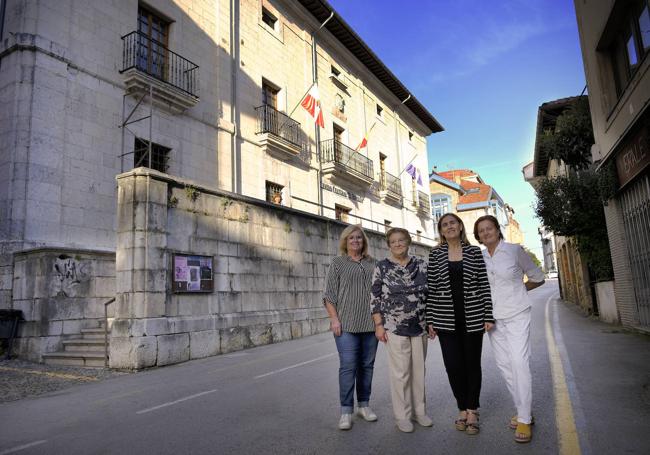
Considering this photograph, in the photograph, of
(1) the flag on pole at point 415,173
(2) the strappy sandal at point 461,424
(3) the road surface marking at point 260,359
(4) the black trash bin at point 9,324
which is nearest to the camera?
(2) the strappy sandal at point 461,424

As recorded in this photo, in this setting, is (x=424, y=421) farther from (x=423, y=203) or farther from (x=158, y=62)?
(x=423, y=203)

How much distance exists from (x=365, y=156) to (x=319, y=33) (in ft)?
20.9

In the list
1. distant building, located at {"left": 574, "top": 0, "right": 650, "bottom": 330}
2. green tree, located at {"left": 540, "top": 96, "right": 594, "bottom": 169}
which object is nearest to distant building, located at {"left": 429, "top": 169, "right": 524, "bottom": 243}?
green tree, located at {"left": 540, "top": 96, "right": 594, "bottom": 169}

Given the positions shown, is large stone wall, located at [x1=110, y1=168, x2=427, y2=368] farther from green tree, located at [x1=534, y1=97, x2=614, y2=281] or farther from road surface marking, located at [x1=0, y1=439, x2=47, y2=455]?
green tree, located at [x1=534, y1=97, x2=614, y2=281]

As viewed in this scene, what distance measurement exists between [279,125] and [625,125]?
12.0m

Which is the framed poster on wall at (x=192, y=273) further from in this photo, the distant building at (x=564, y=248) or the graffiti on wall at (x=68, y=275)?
the distant building at (x=564, y=248)

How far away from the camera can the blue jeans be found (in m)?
4.23

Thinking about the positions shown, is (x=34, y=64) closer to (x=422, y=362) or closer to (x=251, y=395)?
(x=251, y=395)

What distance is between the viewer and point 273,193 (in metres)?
18.0

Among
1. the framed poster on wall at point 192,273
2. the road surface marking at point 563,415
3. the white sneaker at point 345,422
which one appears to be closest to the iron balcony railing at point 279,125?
the framed poster on wall at point 192,273

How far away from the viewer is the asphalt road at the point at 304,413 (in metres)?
3.58

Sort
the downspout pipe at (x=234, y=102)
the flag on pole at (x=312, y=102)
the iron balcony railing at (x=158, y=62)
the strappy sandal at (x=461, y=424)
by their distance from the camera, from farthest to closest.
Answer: the flag on pole at (x=312, y=102) < the downspout pipe at (x=234, y=102) < the iron balcony railing at (x=158, y=62) < the strappy sandal at (x=461, y=424)

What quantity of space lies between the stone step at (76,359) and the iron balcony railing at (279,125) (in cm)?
1014

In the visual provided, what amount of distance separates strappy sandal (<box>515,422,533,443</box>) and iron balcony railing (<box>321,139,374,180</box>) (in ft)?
58.4
